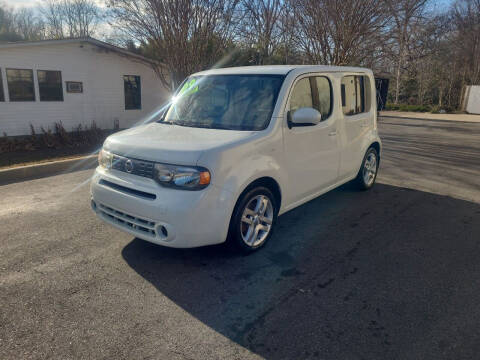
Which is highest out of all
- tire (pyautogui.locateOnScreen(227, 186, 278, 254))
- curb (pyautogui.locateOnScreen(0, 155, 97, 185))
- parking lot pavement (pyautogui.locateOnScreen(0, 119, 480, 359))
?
tire (pyautogui.locateOnScreen(227, 186, 278, 254))

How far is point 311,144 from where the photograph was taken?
4363mm

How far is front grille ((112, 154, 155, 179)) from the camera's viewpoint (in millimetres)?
3366

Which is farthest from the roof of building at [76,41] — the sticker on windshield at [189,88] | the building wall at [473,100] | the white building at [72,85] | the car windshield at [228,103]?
the building wall at [473,100]

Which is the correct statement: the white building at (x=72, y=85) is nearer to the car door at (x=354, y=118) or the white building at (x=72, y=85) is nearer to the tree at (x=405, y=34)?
the car door at (x=354, y=118)

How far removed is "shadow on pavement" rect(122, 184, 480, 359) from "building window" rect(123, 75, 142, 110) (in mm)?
13034

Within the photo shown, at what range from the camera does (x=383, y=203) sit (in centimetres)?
569

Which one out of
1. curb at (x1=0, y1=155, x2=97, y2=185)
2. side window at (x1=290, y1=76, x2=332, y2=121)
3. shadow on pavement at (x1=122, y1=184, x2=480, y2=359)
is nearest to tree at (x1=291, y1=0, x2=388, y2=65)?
curb at (x1=0, y1=155, x2=97, y2=185)

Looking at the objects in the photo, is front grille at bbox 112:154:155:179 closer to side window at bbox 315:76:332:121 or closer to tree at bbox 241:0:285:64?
side window at bbox 315:76:332:121

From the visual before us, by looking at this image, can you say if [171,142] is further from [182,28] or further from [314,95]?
[182,28]

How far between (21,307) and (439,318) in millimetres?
3375

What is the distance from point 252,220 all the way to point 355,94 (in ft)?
9.28

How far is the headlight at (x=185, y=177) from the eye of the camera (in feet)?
10.5

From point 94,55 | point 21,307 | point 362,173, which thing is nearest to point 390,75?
point 94,55

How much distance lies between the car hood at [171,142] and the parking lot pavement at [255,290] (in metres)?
1.12
